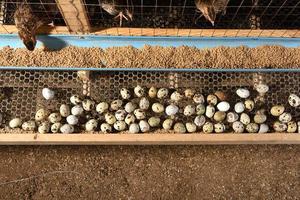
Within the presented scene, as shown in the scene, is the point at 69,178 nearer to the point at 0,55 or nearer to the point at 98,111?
the point at 98,111

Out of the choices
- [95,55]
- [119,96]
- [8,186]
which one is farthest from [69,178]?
[95,55]

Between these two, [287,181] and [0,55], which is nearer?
[0,55]

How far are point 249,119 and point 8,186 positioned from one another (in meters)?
1.13

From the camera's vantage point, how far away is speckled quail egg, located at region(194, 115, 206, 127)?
1921 mm

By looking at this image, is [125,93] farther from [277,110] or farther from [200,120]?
[277,110]

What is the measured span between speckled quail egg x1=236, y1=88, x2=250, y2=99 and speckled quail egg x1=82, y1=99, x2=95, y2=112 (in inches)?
24.8

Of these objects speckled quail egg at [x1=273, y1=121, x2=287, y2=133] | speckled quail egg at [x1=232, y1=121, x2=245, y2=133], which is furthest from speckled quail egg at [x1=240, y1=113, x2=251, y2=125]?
speckled quail egg at [x1=273, y1=121, x2=287, y2=133]

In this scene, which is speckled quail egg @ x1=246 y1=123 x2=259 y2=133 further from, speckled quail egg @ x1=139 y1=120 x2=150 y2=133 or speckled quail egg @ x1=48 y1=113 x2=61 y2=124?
speckled quail egg @ x1=48 y1=113 x2=61 y2=124

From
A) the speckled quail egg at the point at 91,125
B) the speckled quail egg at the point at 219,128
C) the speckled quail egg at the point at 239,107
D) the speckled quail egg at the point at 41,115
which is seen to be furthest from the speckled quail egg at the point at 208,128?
the speckled quail egg at the point at 41,115

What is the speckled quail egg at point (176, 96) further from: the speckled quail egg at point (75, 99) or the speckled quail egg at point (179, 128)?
the speckled quail egg at point (75, 99)

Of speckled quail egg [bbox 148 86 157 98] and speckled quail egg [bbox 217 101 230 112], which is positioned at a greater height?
speckled quail egg [bbox 148 86 157 98]

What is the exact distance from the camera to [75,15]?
1744mm

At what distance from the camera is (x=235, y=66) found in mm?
1950

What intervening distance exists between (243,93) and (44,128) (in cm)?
86
